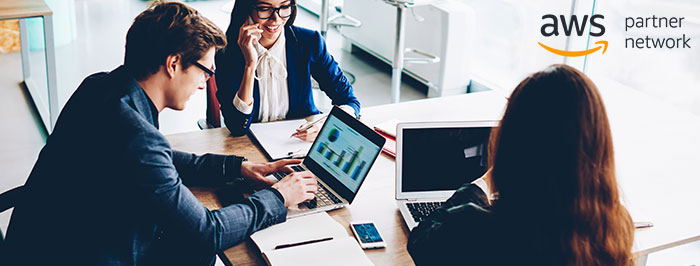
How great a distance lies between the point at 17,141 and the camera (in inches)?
155

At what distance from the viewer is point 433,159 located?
1.87 metres

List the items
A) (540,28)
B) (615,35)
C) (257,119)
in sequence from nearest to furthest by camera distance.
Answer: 1. (257,119)
2. (615,35)
3. (540,28)

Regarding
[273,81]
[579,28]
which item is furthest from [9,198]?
[579,28]

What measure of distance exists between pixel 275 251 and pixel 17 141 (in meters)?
2.91

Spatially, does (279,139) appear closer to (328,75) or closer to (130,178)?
(328,75)

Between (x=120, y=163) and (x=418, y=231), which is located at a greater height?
(x=120, y=163)

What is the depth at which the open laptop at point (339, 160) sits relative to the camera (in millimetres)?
1832

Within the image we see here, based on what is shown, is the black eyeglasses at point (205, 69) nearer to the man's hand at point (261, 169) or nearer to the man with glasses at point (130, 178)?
the man with glasses at point (130, 178)

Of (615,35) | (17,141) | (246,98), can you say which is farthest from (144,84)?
(615,35)

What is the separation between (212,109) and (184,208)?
1.14 metres

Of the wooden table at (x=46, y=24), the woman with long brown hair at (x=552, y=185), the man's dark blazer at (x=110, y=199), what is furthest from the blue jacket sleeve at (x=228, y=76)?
the wooden table at (x=46, y=24)

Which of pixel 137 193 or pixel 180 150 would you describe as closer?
pixel 137 193

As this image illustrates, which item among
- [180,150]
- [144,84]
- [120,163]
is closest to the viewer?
[120,163]

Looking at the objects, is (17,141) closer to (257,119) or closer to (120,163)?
(257,119)
